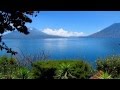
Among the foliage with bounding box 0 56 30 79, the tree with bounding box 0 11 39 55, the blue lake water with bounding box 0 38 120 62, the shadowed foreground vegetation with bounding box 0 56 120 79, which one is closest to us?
the tree with bounding box 0 11 39 55

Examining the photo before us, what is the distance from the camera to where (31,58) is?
43.9 feet

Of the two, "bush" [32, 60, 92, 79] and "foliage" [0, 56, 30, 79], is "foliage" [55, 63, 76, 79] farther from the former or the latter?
"foliage" [0, 56, 30, 79]

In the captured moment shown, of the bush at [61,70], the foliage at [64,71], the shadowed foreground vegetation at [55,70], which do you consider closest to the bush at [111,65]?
the shadowed foreground vegetation at [55,70]

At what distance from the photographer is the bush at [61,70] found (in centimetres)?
1039

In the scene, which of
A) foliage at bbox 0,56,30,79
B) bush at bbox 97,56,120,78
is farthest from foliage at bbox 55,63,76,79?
bush at bbox 97,56,120,78

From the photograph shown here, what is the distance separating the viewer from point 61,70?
10.3 m

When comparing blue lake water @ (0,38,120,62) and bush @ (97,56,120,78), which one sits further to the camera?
blue lake water @ (0,38,120,62)

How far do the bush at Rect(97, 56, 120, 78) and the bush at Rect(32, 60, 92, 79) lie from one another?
0.78 meters

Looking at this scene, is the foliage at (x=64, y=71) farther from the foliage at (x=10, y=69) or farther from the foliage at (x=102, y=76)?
the foliage at (x=10, y=69)

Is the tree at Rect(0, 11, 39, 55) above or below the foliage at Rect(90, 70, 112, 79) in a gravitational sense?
above

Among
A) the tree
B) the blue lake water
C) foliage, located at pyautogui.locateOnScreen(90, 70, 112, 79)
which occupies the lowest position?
foliage, located at pyautogui.locateOnScreen(90, 70, 112, 79)

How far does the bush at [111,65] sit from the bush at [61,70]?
0.78 m

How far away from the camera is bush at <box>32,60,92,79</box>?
1039cm
